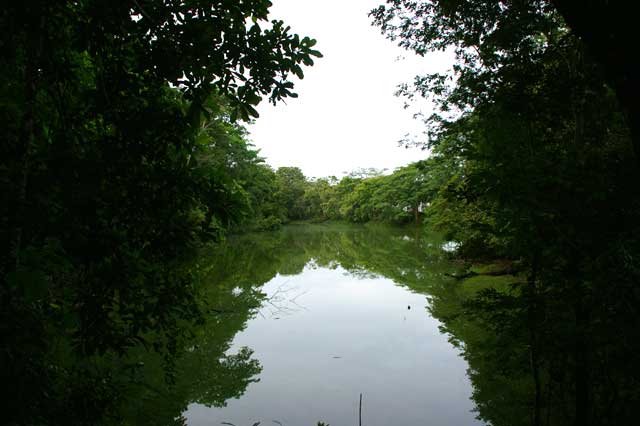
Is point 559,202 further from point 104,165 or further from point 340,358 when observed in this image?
point 340,358

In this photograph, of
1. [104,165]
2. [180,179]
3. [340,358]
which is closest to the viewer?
[104,165]

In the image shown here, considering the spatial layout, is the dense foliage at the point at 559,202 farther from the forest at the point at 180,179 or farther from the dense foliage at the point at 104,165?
the dense foliage at the point at 104,165

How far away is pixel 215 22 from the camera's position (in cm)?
184

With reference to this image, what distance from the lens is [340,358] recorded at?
5.84 meters

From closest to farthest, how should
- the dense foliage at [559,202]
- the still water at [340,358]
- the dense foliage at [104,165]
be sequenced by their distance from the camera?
the dense foliage at [104,165]
the dense foliage at [559,202]
the still water at [340,358]

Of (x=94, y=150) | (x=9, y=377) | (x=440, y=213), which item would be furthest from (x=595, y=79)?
(x=440, y=213)

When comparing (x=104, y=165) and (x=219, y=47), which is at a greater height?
(x=219, y=47)

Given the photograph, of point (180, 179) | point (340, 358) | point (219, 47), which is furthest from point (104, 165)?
point (340, 358)

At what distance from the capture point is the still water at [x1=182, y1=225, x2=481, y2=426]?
4301 mm

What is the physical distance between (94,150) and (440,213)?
1247 cm

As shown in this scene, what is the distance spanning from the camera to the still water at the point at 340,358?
4.30 m

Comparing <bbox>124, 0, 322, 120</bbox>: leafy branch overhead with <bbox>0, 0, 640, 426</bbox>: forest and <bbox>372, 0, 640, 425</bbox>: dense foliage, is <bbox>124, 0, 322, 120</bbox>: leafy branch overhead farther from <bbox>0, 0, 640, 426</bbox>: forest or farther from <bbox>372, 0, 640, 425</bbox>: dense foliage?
<bbox>372, 0, 640, 425</bbox>: dense foliage

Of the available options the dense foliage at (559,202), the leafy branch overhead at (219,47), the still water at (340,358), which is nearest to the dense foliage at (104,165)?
the leafy branch overhead at (219,47)

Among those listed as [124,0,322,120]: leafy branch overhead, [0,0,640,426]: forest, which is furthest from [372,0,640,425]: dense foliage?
[124,0,322,120]: leafy branch overhead
